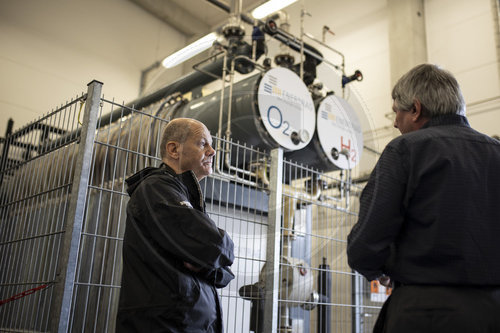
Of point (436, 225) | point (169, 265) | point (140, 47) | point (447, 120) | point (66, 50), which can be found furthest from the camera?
point (140, 47)

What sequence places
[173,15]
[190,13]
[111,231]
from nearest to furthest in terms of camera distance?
[111,231] → [173,15] → [190,13]

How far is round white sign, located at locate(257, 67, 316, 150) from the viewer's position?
3412 mm

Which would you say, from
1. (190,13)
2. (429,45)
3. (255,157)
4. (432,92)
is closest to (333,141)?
(255,157)

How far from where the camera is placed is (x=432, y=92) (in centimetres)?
138

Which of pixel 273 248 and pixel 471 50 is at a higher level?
pixel 471 50

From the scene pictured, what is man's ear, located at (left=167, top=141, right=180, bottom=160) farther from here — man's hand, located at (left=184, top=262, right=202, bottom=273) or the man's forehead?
man's hand, located at (left=184, top=262, right=202, bottom=273)

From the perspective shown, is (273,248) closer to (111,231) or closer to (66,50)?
(111,231)

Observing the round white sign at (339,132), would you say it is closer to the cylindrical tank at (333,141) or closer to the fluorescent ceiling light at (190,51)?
the cylindrical tank at (333,141)

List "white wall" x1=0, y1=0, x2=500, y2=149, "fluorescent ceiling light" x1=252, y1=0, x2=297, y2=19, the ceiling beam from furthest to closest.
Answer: the ceiling beam → "fluorescent ceiling light" x1=252, y1=0, x2=297, y2=19 → "white wall" x1=0, y1=0, x2=500, y2=149

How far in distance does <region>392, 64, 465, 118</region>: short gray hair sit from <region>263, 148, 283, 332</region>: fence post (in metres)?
1.53

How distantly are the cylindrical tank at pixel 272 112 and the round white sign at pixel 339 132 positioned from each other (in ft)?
0.54

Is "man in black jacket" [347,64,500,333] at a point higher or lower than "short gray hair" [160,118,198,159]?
lower

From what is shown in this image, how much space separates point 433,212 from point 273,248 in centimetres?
166

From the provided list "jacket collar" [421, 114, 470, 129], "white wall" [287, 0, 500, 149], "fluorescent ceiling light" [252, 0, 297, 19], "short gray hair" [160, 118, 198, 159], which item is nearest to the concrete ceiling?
"fluorescent ceiling light" [252, 0, 297, 19]
